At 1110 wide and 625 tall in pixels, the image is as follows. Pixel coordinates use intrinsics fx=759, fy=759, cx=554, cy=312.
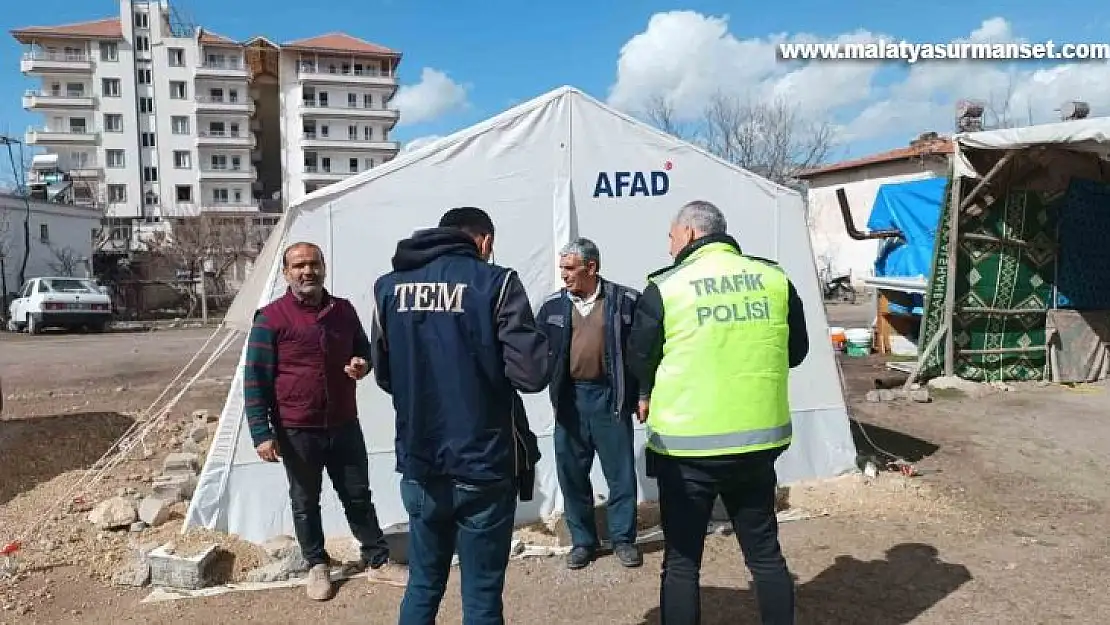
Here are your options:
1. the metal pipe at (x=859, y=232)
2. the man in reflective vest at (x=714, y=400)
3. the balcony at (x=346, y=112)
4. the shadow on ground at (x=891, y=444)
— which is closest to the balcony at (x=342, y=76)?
the balcony at (x=346, y=112)

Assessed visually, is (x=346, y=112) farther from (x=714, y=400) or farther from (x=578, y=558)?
(x=714, y=400)

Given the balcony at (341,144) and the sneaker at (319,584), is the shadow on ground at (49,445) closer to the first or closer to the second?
the sneaker at (319,584)

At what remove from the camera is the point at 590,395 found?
14.3 ft

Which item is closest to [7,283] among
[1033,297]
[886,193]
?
[886,193]

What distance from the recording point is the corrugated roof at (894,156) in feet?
65.6

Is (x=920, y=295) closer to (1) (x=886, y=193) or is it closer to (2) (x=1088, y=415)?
(1) (x=886, y=193)

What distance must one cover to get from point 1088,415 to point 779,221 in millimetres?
5396

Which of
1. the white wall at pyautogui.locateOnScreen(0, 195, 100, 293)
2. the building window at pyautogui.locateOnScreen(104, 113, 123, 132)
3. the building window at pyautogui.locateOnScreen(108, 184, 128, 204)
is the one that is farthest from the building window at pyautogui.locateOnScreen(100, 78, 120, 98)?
the white wall at pyautogui.locateOnScreen(0, 195, 100, 293)

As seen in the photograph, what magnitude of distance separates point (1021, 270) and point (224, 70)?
179ft

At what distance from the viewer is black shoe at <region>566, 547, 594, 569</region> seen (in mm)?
4367

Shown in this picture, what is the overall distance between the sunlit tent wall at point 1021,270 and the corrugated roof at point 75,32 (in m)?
58.5

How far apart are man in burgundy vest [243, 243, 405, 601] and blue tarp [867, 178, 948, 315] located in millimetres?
10698

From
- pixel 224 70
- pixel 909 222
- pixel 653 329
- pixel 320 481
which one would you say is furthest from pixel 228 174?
pixel 653 329

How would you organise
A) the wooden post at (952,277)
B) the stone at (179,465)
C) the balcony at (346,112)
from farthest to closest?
the balcony at (346,112), the wooden post at (952,277), the stone at (179,465)
